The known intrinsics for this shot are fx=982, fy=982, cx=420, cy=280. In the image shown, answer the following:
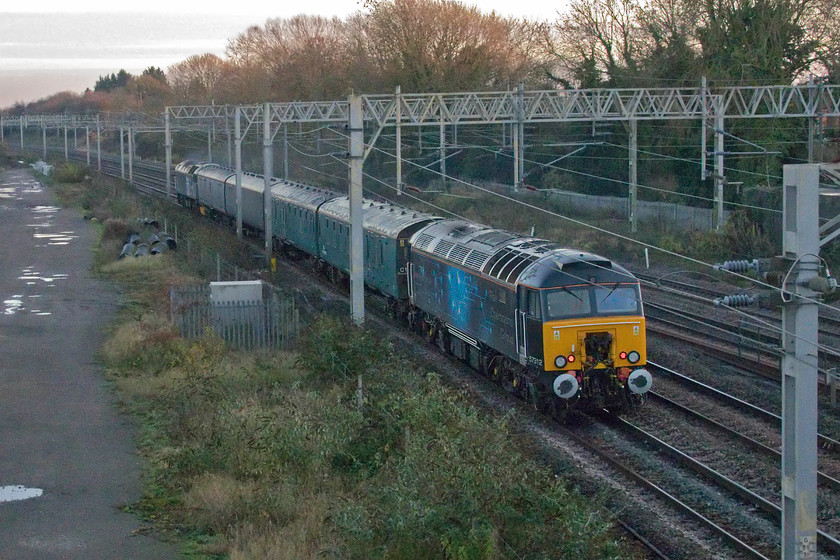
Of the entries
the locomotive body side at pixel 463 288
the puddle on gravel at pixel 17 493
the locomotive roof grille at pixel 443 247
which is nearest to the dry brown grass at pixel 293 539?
the puddle on gravel at pixel 17 493

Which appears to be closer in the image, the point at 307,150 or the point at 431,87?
the point at 431,87

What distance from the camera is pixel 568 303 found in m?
14.9

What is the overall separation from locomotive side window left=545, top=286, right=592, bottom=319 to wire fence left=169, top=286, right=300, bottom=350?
23.0ft

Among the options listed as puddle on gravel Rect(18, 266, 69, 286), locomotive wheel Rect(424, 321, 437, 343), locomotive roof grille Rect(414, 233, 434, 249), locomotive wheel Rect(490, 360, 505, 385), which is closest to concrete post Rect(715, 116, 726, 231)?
locomotive roof grille Rect(414, 233, 434, 249)

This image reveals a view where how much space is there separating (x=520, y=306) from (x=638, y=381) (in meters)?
2.15

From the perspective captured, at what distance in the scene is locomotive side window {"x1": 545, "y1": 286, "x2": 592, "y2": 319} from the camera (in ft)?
48.6

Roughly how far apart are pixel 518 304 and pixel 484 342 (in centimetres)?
199

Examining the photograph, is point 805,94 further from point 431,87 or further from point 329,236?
point 329,236

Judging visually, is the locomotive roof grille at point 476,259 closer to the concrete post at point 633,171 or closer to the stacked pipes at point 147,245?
the stacked pipes at point 147,245

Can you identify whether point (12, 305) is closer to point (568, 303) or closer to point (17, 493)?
point (17, 493)

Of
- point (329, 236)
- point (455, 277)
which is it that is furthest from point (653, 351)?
point (329, 236)

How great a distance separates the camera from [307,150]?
69000mm

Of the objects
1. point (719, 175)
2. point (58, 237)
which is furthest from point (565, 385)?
point (58, 237)

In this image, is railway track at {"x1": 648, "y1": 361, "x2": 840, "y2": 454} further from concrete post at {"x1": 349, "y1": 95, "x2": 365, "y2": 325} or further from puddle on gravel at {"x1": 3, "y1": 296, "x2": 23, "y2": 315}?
puddle on gravel at {"x1": 3, "y1": 296, "x2": 23, "y2": 315}
